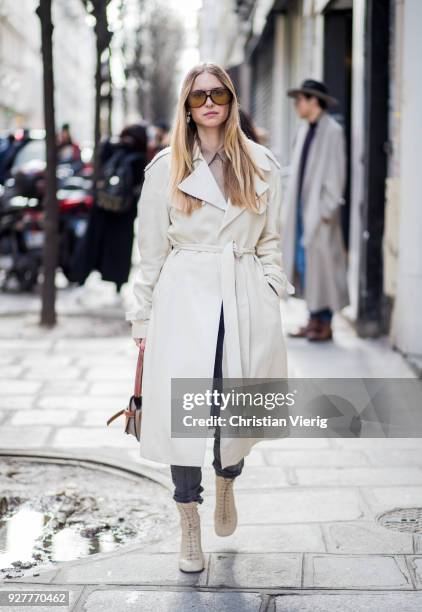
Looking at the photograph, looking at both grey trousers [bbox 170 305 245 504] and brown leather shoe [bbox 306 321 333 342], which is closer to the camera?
grey trousers [bbox 170 305 245 504]

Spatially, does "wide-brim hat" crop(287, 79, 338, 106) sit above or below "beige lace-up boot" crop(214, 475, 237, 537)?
above

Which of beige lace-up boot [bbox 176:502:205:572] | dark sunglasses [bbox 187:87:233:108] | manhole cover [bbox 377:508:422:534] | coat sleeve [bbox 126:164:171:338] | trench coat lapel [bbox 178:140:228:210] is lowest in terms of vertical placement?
manhole cover [bbox 377:508:422:534]

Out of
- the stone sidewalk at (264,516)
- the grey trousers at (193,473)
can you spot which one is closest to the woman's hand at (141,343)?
the grey trousers at (193,473)

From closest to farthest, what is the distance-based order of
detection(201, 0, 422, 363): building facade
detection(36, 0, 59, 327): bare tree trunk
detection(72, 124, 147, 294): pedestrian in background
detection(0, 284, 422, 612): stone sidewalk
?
detection(0, 284, 422, 612): stone sidewalk → detection(201, 0, 422, 363): building facade → detection(36, 0, 59, 327): bare tree trunk → detection(72, 124, 147, 294): pedestrian in background

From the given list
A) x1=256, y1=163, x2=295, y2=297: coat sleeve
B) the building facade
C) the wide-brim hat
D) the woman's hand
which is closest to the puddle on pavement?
the woman's hand

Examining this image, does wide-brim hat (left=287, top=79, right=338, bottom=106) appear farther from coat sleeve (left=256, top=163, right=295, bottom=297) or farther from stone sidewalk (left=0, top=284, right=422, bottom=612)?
coat sleeve (left=256, top=163, right=295, bottom=297)

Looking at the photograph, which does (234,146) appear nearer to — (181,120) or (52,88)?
(181,120)

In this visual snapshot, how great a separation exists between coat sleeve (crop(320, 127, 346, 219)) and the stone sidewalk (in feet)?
4.40

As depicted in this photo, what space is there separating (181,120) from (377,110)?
5142mm

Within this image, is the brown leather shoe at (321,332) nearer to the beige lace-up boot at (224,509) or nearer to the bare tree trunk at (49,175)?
the bare tree trunk at (49,175)

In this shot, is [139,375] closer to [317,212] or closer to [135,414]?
[135,414]

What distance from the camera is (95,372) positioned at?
7.50 meters

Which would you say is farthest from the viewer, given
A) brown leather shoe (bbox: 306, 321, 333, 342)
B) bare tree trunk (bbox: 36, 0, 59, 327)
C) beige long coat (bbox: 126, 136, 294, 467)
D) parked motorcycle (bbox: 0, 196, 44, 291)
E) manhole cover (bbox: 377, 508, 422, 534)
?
parked motorcycle (bbox: 0, 196, 44, 291)

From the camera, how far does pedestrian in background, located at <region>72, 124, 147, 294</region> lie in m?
10.3
